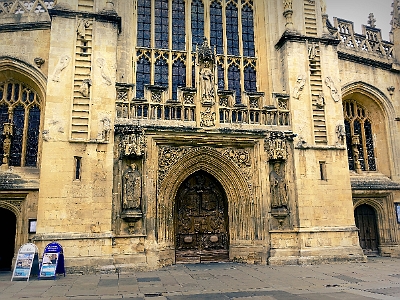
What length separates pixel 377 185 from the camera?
17.5 metres

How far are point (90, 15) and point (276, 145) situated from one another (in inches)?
348

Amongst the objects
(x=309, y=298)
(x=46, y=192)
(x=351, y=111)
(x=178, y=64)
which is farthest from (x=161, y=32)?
(x=309, y=298)

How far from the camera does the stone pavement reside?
8781 millimetres

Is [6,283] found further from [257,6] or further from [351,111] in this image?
[351,111]

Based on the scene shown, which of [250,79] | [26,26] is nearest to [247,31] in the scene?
[250,79]

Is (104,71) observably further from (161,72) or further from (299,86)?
(299,86)

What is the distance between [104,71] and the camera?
46.1 feet

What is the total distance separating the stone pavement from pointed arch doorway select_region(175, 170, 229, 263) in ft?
4.54

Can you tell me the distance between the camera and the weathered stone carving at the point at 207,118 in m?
14.6

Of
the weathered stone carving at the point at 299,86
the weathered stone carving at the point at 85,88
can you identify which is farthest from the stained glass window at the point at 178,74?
the weathered stone carving at the point at 299,86

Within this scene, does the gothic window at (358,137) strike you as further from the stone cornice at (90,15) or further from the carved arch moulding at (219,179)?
the stone cornice at (90,15)

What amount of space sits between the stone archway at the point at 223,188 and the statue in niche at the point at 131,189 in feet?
3.03

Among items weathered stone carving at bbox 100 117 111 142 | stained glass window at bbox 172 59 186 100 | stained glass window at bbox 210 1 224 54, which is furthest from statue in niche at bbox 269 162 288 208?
weathered stone carving at bbox 100 117 111 142

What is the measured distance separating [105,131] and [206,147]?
3.93 m
